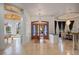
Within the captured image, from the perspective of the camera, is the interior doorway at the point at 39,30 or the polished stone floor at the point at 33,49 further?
the interior doorway at the point at 39,30

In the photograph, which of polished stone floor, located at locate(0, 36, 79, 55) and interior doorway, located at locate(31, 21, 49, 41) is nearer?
polished stone floor, located at locate(0, 36, 79, 55)

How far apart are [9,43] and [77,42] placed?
1.41 meters

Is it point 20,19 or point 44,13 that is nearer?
point 20,19

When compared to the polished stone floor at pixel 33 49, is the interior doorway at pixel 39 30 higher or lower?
higher

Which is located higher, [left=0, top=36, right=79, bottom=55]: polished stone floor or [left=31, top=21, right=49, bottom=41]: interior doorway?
[left=31, top=21, right=49, bottom=41]: interior doorway

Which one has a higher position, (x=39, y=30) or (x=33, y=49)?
(x=39, y=30)

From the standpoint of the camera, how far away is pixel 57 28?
3.43 metres

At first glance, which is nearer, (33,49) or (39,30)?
(33,49)

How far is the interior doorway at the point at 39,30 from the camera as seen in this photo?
324cm

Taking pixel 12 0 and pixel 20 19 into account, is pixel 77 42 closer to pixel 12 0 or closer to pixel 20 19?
pixel 20 19

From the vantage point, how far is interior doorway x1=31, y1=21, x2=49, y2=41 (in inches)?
128

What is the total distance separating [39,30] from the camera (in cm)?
329

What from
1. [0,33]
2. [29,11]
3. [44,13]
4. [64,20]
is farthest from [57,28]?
[0,33]
